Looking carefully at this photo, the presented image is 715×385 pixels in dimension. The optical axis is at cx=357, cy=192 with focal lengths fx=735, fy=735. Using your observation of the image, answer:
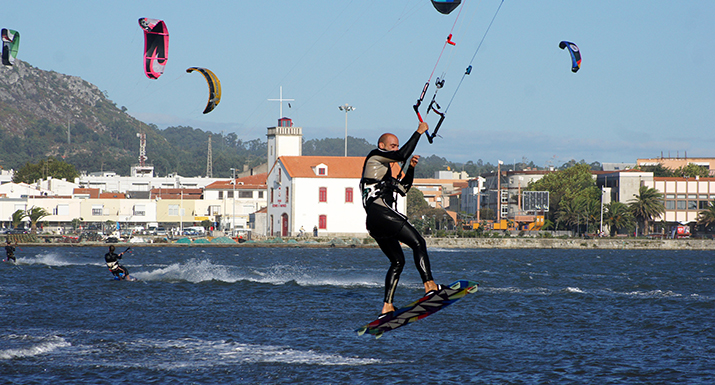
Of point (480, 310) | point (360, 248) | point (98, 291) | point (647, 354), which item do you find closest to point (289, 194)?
point (360, 248)

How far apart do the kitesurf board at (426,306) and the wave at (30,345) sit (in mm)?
10102

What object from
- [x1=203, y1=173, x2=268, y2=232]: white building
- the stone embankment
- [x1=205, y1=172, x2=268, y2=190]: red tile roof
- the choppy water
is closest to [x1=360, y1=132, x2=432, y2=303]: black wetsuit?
the choppy water

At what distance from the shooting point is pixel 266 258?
171 ft

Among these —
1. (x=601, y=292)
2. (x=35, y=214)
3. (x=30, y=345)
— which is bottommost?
(x=601, y=292)

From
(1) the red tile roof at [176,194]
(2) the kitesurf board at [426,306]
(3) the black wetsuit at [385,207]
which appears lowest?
(2) the kitesurf board at [426,306]

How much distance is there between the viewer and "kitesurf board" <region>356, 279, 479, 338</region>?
356 inches

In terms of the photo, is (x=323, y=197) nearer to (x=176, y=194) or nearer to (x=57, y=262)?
(x=57, y=262)

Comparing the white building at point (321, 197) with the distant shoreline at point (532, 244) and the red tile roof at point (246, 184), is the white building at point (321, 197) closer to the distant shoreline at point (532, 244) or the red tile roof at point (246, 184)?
the distant shoreline at point (532, 244)

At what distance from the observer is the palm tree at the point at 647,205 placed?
286 ft

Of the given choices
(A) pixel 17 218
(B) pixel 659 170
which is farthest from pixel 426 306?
(B) pixel 659 170

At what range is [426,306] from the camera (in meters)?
9.16

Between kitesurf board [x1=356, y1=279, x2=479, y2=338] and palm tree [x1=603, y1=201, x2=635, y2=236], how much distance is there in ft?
266

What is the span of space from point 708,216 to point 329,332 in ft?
260

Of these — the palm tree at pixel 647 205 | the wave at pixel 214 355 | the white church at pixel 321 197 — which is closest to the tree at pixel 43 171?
the white church at pixel 321 197
